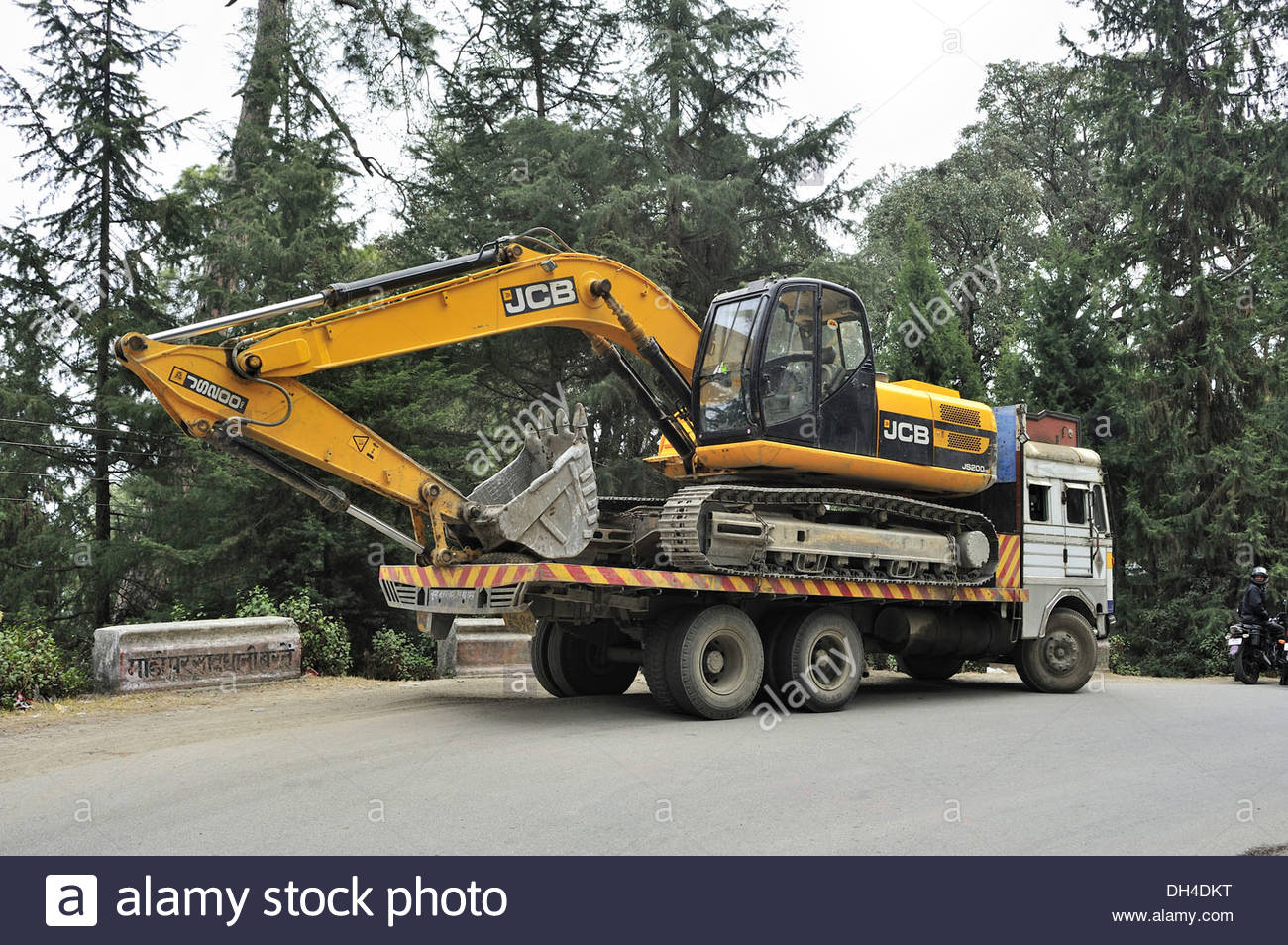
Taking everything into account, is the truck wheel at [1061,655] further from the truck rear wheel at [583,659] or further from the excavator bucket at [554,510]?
the excavator bucket at [554,510]

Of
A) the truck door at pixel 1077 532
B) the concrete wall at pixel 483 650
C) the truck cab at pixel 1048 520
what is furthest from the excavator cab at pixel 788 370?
the concrete wall at pixel 483 650

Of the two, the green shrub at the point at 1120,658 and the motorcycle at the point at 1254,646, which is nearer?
the motorcycle at the point at 1254,646

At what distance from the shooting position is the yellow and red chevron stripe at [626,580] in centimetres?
923

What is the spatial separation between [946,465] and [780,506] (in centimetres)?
248

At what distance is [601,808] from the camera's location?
6.58 meters

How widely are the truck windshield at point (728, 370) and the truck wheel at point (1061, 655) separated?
5294 millimetres

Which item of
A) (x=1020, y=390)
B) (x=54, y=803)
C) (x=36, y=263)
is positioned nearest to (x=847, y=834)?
(x=54, y=803)

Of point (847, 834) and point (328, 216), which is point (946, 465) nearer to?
point (847, 834)

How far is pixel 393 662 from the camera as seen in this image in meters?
15.0

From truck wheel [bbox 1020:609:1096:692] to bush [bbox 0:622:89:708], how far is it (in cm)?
1103

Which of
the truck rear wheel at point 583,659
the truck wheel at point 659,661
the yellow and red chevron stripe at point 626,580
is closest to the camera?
the yellow and red chevron stripe at point 626,580

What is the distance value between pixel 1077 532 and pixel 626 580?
286 inches

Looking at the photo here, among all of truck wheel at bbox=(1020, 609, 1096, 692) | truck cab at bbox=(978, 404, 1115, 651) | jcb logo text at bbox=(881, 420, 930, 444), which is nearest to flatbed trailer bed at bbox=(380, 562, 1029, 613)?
jcb logo text at bbox=(881, 420, 930, 444)

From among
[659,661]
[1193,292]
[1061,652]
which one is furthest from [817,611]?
[1193,292]
